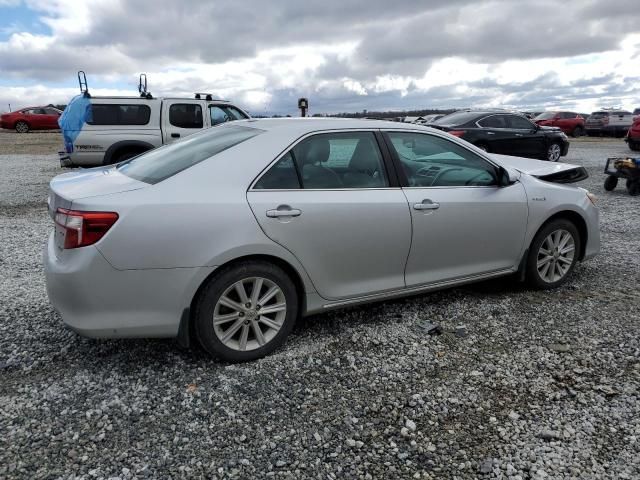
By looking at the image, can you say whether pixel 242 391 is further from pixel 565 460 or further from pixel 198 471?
pixel 565 460

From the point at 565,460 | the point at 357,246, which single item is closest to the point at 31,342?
the point at 357,246

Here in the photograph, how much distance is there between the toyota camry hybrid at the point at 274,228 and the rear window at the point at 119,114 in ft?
23.8

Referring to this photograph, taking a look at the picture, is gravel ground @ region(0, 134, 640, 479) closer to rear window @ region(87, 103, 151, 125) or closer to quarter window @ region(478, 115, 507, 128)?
rear window @ region(87, 103, 151, 125)

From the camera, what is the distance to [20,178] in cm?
1198

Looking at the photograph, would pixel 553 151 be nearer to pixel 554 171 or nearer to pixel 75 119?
pixel 554 171

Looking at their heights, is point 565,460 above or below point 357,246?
below

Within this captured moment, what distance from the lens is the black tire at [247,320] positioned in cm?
308

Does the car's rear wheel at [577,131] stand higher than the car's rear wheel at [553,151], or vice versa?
the car's rear wheel at [577,131]

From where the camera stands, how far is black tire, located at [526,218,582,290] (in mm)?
4453

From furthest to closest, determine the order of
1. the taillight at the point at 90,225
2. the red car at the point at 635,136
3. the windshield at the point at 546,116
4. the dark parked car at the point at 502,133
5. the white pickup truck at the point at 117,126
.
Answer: the windshield at the point at 546,116 < the red car at the point at 635,136 < the dark parked car at the point at 502,133 < the white pickup truck at the point at 117,126 < the taillight at the point at 90,225

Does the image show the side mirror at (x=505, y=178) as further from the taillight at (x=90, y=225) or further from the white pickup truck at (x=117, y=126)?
the white pickup truck at (x=117, y=126)

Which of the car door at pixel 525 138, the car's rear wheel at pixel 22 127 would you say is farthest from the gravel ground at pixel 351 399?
the car's rear wheel at pixel 22 127

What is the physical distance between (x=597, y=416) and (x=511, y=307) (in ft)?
4.95

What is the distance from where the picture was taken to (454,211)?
12.8 feet
